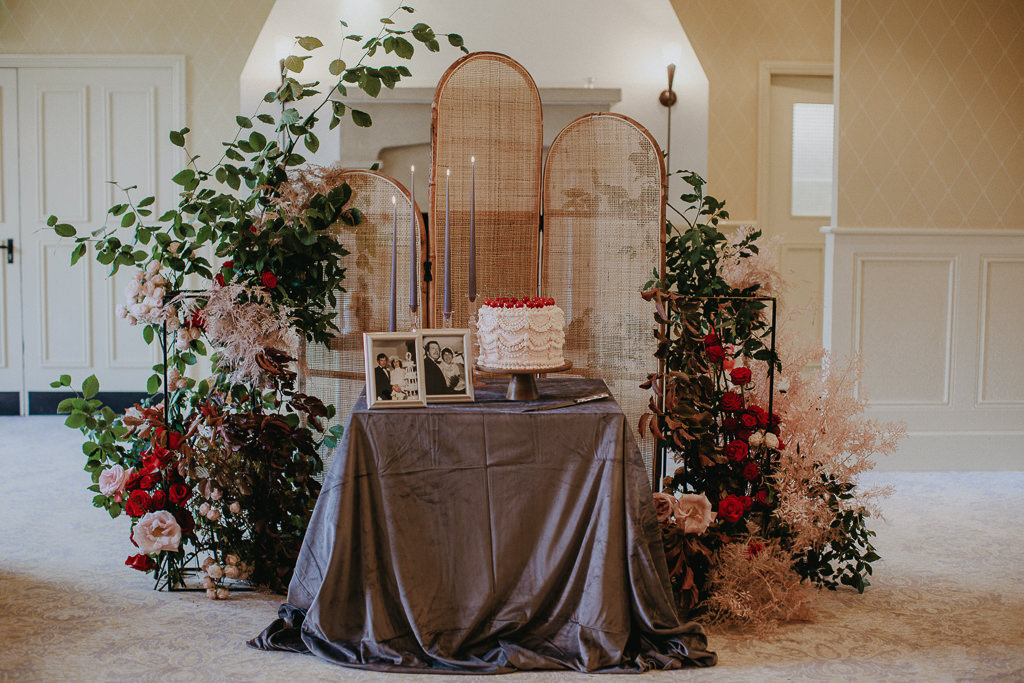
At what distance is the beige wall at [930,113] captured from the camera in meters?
3.80

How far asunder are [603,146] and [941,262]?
2074mm

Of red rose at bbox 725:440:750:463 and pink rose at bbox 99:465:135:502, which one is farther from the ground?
red rose at bbox 725:440:750:463

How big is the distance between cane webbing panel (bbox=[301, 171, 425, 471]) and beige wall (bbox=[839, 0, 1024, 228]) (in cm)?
219

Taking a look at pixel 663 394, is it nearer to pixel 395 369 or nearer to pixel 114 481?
pixel 395 369

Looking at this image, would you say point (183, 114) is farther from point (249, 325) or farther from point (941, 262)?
point (941, 262)

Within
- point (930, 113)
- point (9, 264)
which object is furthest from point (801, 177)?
point (9, 264)

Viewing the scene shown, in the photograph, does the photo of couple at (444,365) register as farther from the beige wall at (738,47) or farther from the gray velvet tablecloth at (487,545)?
the beige wall at (738,47)

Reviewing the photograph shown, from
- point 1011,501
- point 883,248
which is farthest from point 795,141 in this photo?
point 1011,501

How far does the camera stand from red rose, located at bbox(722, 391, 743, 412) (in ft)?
7.88

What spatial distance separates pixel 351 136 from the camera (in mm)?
4906

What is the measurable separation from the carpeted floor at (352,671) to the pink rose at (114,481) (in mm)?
296

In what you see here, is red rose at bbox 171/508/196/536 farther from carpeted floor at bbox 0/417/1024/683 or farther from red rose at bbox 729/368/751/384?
red rose at bbox 729/368/751/384

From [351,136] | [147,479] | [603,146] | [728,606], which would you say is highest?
[351,136]

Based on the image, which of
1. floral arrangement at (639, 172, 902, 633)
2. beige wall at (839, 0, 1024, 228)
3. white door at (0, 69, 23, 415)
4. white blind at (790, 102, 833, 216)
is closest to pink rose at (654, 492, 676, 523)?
floral arrangement at (639, 172, 902, 633)
